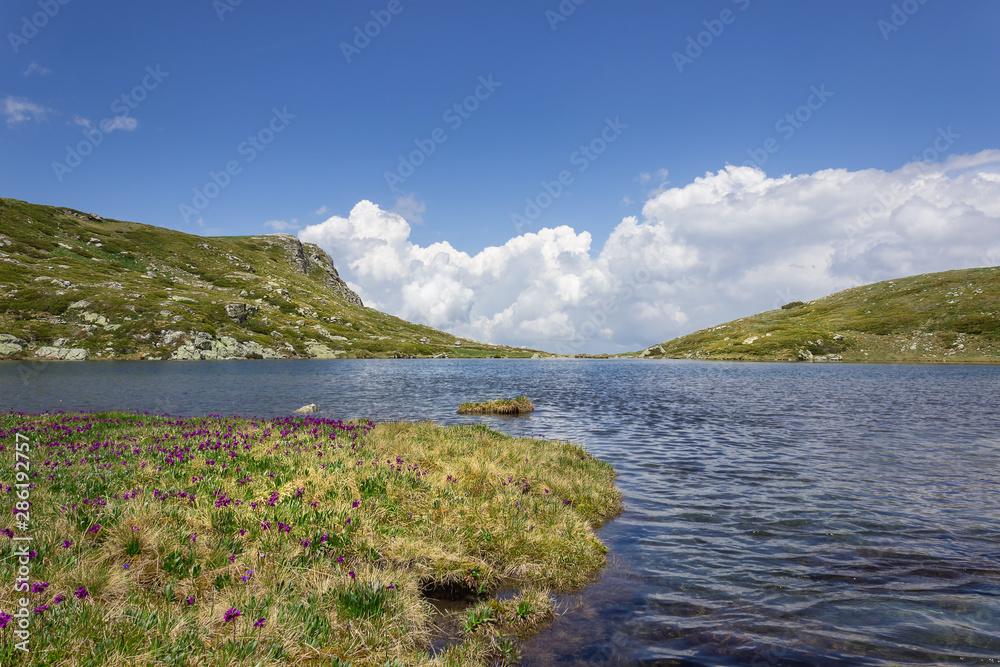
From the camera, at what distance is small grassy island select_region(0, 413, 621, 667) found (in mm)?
5211

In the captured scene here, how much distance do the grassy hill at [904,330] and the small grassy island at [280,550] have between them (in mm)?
161830

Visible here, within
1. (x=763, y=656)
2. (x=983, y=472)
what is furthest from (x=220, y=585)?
(x=983, y=472)

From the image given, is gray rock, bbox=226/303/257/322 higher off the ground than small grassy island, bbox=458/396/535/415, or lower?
higher

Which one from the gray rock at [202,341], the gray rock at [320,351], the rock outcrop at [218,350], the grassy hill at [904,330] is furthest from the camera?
the gray rock at [320,351]

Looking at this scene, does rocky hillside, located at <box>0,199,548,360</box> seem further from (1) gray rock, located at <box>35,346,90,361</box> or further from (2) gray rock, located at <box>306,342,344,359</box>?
(2) gray rock, located at <box>306,342,344,359</box>

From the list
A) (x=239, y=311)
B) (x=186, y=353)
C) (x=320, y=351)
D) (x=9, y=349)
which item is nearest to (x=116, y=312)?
(x=186, y=353)

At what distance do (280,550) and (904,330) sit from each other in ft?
634

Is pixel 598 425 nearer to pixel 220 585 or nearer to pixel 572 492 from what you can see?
pixel 572 492

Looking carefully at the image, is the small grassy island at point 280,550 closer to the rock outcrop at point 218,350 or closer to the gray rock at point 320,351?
the rock outcrop at point 218,350

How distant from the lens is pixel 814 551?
10578 mm

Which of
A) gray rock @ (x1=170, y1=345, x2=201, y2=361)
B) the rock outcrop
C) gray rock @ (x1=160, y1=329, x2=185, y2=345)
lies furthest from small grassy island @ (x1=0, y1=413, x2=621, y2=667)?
gray rock @ (x1=160, y1=329, x2=185, y2=345)

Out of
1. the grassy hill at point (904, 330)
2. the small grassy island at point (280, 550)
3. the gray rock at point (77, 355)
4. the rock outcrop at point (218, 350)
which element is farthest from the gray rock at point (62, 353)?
the grassy hill at point (904, 330)

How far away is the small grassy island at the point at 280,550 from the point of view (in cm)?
521

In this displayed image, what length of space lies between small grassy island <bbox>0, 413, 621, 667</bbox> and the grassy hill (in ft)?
531
